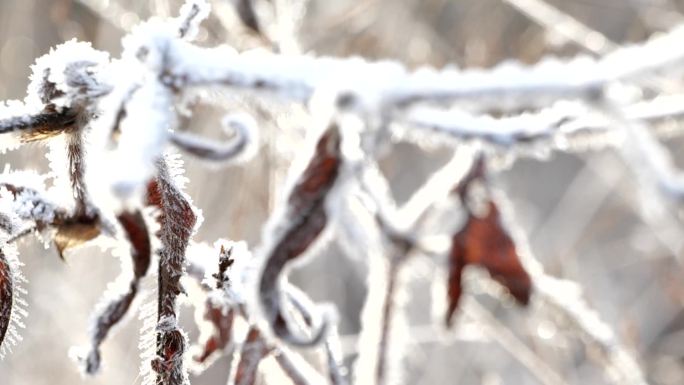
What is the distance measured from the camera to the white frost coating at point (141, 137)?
376 mm

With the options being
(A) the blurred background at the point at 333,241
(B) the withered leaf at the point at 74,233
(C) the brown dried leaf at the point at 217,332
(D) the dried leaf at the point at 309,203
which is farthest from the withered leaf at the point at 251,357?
(A) the blurred background at the point at 333,241

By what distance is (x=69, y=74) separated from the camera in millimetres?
521

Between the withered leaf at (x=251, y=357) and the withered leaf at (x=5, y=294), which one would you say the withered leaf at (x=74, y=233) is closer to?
the withered leaf at (x=5, y=294)

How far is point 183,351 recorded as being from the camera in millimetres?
565

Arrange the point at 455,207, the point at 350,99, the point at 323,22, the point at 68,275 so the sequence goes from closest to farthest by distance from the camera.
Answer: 1. the point at 350,99
2. the point at 455,207
3. the point at 323,22
4. the point at 68,275

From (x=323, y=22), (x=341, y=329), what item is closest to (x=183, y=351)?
(x=323, y=22)

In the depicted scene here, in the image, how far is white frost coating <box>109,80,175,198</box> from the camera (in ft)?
1.23

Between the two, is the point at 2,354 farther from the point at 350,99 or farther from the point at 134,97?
→ the point at 350,99

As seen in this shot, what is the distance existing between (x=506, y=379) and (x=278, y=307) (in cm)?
442

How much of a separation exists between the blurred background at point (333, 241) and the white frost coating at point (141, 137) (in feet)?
3.02

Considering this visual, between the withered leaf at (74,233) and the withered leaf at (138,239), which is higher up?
the withered leaf at (74,233)

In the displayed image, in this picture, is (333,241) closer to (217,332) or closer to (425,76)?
(217,332)

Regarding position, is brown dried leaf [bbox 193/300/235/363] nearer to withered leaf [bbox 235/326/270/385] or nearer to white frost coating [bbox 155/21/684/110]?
withered leaf [bbox 235/326/270/385]

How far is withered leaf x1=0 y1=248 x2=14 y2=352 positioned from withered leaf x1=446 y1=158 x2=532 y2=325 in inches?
13.4
